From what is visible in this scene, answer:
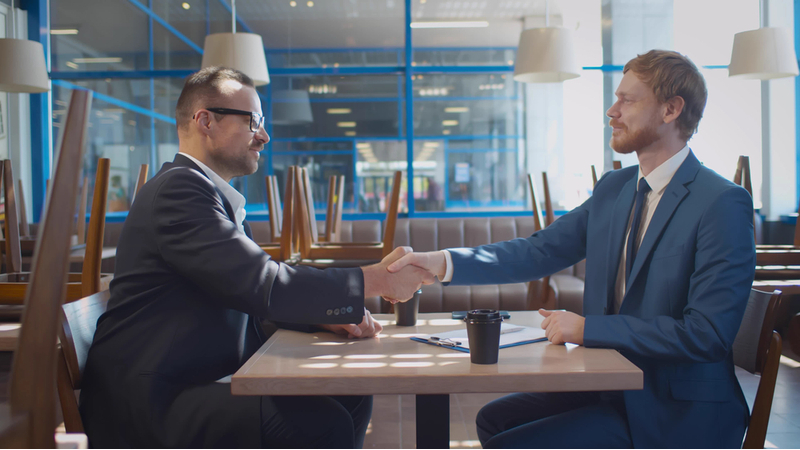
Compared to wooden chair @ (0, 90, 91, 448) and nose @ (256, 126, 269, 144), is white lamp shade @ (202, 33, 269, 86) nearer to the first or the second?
nose @ (256, 126, 269, 144)

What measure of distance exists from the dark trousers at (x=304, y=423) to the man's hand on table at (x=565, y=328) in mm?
491

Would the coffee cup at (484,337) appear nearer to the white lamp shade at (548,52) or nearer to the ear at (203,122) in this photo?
the ear at (203,122)

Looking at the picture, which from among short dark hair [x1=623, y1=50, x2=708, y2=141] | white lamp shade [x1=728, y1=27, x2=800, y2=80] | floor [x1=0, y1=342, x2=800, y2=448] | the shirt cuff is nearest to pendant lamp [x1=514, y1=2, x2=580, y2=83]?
white lamp shade [x1=728, y1=27, x2=800, y2=80]

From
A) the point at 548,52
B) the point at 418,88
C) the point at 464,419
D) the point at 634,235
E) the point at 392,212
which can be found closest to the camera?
the point at 634,235

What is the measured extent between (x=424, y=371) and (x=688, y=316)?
1.99 feet

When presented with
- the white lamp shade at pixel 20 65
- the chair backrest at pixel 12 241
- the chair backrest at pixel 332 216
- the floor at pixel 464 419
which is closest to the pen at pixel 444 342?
the floor at pixel 464 419

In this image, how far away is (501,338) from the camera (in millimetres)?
1355

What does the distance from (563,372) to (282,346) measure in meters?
0.60

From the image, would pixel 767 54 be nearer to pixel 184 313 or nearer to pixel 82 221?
pixel 184 313

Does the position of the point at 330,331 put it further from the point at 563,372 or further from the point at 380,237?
the point at 380,237

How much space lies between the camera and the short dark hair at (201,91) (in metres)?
1.67

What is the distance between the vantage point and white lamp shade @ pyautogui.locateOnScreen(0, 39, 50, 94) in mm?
4340

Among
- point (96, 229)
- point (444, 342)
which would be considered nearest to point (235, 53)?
point (96, 229)

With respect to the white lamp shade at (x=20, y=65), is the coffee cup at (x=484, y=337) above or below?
below
